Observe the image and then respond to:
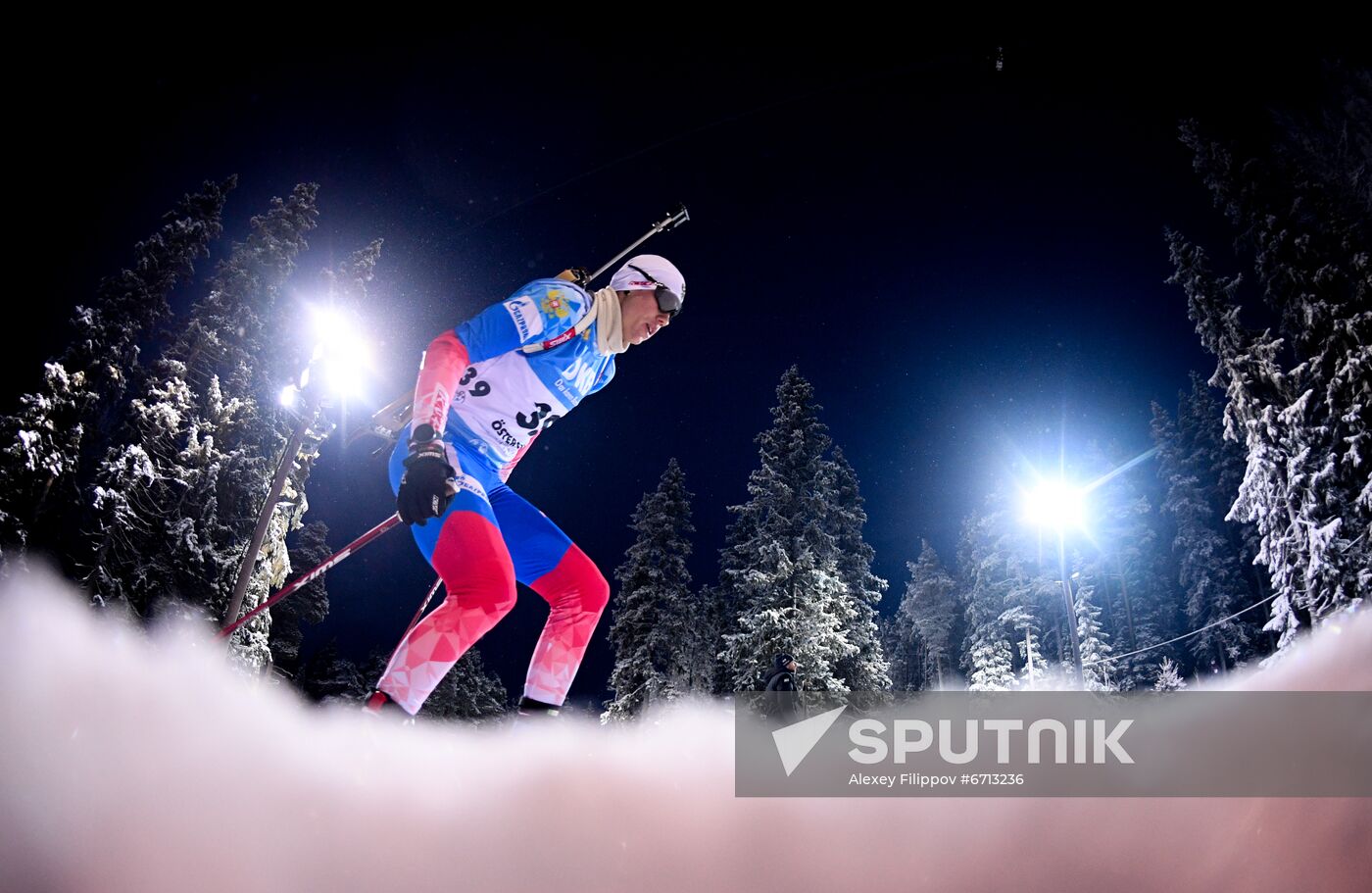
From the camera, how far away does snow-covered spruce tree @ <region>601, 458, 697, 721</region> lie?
796 inches

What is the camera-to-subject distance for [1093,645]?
26109 millimetres

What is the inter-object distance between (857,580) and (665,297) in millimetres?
19467

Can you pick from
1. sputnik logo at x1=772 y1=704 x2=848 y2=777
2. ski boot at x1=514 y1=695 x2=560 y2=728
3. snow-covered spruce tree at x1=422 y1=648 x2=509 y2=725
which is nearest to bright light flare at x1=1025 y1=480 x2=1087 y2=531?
sputnik logo at x1=772 y1=704 x2=848 y2=777

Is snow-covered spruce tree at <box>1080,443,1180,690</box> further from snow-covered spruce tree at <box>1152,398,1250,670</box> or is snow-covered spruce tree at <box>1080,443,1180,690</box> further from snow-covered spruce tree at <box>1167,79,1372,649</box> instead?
snow-covered spruce tree at <box>1167,79,1372,649</box>

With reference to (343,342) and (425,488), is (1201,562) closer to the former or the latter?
(343,342)

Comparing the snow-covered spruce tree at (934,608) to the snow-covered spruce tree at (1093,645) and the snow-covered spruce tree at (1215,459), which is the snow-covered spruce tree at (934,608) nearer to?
the snow-covered spruce tree at (1093,645)

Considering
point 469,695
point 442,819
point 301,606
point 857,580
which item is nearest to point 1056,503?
point 857,580

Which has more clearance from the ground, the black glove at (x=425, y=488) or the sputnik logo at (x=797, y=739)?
the black glove at (x=425, y=488)

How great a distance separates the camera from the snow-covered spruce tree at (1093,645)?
2559 cm

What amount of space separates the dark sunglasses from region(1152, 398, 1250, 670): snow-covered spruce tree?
97.7ft

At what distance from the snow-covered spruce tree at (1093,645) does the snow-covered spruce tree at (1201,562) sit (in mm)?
3242

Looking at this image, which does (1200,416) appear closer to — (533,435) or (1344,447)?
(1344,447)

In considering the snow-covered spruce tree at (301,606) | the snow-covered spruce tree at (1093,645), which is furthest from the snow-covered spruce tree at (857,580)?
the snow-covered spruce tree at (301,606)

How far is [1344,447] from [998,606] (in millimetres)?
15856
